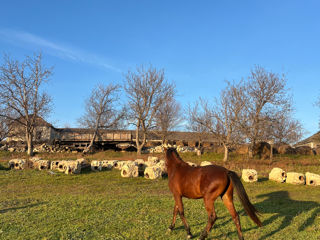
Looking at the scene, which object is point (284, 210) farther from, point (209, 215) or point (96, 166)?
point (96, 166)

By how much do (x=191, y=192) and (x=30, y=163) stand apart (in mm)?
18157

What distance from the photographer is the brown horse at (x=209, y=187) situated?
6.10 metres

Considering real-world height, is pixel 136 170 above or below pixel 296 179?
above

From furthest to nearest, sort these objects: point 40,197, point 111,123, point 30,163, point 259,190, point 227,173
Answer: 1. point 111,123
2. point 30,163
3. point 259,190
4. point 40,197
5. point 227,173

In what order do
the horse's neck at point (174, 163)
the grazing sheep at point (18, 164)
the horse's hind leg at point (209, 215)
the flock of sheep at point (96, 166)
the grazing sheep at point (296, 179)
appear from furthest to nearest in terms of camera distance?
the grazing sheep at point (18, 164), the flock of sheep at point (96, 166), the grazing sheep at point (296, 179), the horse's neck at point (174, 163), the horse's hind leg at point (209, 215)

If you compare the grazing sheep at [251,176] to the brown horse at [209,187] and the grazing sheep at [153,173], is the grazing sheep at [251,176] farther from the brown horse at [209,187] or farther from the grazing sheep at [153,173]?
the brown horse at [209,187]

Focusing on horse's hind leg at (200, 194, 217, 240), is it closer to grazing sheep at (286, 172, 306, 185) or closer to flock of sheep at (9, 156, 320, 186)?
flock of sheep at (9, 156, 320, 186)

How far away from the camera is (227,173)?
632 cm

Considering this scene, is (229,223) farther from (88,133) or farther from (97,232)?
(88,133)

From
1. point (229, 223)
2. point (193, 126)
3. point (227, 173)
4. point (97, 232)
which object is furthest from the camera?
point (193, 126)

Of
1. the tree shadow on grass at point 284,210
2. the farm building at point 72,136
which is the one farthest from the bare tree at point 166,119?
the tree shadow on grass at point 284,210

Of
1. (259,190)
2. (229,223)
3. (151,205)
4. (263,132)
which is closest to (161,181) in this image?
(259,190)

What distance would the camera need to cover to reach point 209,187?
6227mm

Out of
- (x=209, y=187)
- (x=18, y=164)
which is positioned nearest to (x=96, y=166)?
(x=18, y=164)
